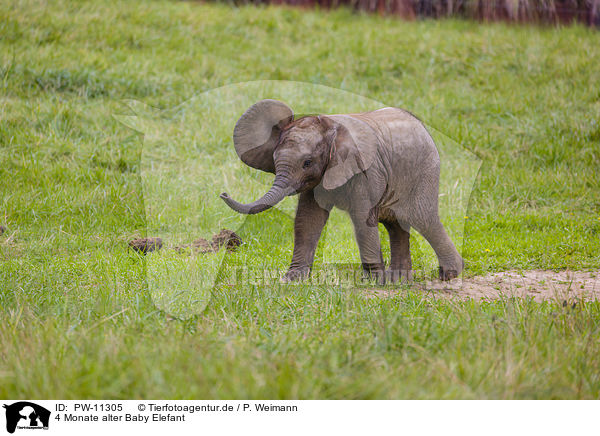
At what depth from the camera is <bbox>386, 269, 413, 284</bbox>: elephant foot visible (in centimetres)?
587

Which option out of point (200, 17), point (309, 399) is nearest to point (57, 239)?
point (309, 399)

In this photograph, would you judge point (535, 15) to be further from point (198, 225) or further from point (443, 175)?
point (198, 225)

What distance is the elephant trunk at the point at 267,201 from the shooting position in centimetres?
464

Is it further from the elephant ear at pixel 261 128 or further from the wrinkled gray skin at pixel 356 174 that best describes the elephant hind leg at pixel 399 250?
the elephant ear at pixel 261 128

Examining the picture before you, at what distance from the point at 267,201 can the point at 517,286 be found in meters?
2.60

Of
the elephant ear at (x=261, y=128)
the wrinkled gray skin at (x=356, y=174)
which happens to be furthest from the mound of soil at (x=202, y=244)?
the elephant ear at (x=261, y=128)

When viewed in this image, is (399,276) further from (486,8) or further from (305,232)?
(486,8)

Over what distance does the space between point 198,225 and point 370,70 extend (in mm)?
6284

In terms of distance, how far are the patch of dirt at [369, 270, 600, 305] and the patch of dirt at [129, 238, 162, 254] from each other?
2.38 m

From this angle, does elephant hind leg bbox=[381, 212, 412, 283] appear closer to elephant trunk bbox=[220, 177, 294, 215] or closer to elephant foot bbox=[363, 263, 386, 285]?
elephant foot bbox=[363, 263, 386, 285]

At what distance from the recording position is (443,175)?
8945mm

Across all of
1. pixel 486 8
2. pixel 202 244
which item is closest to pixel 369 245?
pixel 202 244
